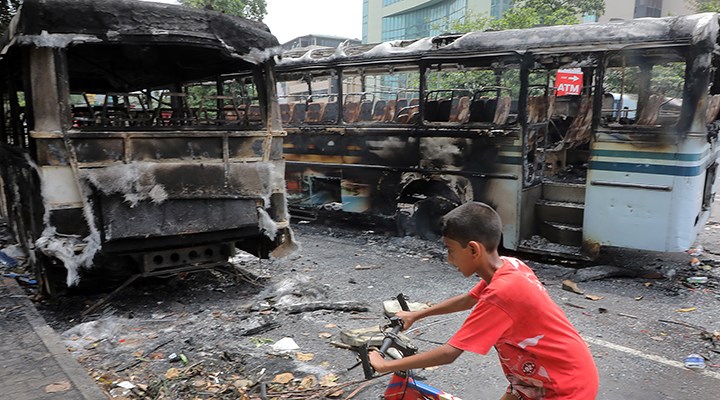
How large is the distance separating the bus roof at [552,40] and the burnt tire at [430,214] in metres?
2.10

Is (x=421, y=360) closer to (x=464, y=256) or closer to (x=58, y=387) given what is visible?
(x=464, y=256)

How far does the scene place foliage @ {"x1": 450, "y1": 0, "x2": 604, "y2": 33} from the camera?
16672 mm

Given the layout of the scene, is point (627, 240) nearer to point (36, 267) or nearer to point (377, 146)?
point (377, 146)

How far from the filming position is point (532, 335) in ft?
6.36

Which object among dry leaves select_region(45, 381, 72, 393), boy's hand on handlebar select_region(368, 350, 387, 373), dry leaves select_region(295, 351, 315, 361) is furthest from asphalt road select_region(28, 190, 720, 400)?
boy's hand on handlebar select_region(368, 350, 387, 373)

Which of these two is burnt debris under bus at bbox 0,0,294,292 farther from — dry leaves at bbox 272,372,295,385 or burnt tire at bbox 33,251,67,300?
dry leaves at bbox 272,372,295,385

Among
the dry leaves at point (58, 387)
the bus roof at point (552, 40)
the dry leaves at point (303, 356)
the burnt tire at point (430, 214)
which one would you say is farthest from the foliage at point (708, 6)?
the dry leaves at point (58, 387)

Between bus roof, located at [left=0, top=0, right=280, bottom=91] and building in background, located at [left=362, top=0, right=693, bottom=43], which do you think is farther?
building in background, located at [left=362, top=0, right=693, bottom=43]

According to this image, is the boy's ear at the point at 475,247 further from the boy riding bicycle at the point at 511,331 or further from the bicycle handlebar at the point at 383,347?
the bicycle handlebar at the point at 383,347

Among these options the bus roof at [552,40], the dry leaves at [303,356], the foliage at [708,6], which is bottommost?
the dry leaves at [303,356]

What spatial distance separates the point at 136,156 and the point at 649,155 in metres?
5.47

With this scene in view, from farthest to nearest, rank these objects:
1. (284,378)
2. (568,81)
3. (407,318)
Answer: (568,81) < (284,378) < (407,318)

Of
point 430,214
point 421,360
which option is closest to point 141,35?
point 421,360

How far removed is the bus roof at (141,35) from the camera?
164 inches
